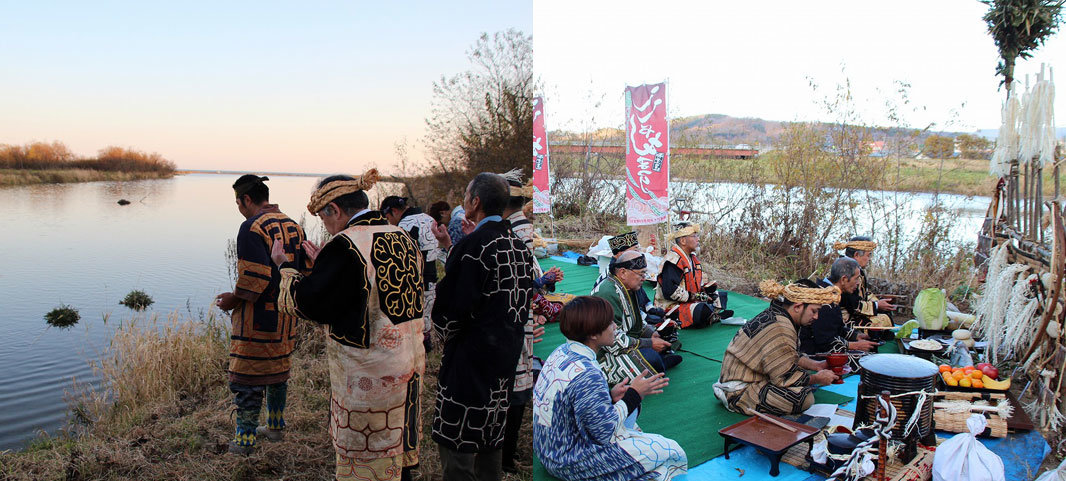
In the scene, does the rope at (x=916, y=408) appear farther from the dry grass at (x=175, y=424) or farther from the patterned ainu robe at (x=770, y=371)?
the dry grass at (x=175, y=424)

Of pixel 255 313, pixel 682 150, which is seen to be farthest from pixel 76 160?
pixel 682 150

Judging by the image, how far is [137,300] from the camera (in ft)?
11.5

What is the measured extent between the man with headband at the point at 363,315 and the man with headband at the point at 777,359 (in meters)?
2.17

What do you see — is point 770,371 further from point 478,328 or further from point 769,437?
point 478,328

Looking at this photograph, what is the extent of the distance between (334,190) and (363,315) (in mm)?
443

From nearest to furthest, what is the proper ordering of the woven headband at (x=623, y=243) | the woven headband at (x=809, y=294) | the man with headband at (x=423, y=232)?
the woven headband at (x=809, y=294) < the man with headband at (x=423, y=232) < the woven headband at (x=623, y=243)

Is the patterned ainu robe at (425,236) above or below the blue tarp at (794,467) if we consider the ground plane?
above

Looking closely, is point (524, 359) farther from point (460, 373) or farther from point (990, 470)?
point (990, 470)

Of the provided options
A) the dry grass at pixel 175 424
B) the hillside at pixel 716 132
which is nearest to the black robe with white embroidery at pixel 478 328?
the dry grass at pixel 175 424

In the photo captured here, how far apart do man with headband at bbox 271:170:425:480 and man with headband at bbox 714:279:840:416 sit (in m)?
2.17

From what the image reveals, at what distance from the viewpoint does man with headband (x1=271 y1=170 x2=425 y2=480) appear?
2.06 metres

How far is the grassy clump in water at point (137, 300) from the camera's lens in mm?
3419

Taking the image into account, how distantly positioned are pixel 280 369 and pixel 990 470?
3.04m

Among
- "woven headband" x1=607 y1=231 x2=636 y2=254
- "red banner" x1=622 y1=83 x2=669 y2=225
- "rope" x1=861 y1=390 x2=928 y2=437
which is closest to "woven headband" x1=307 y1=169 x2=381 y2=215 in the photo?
"rope" x1=861 y1=390 x2=928 y2=437
